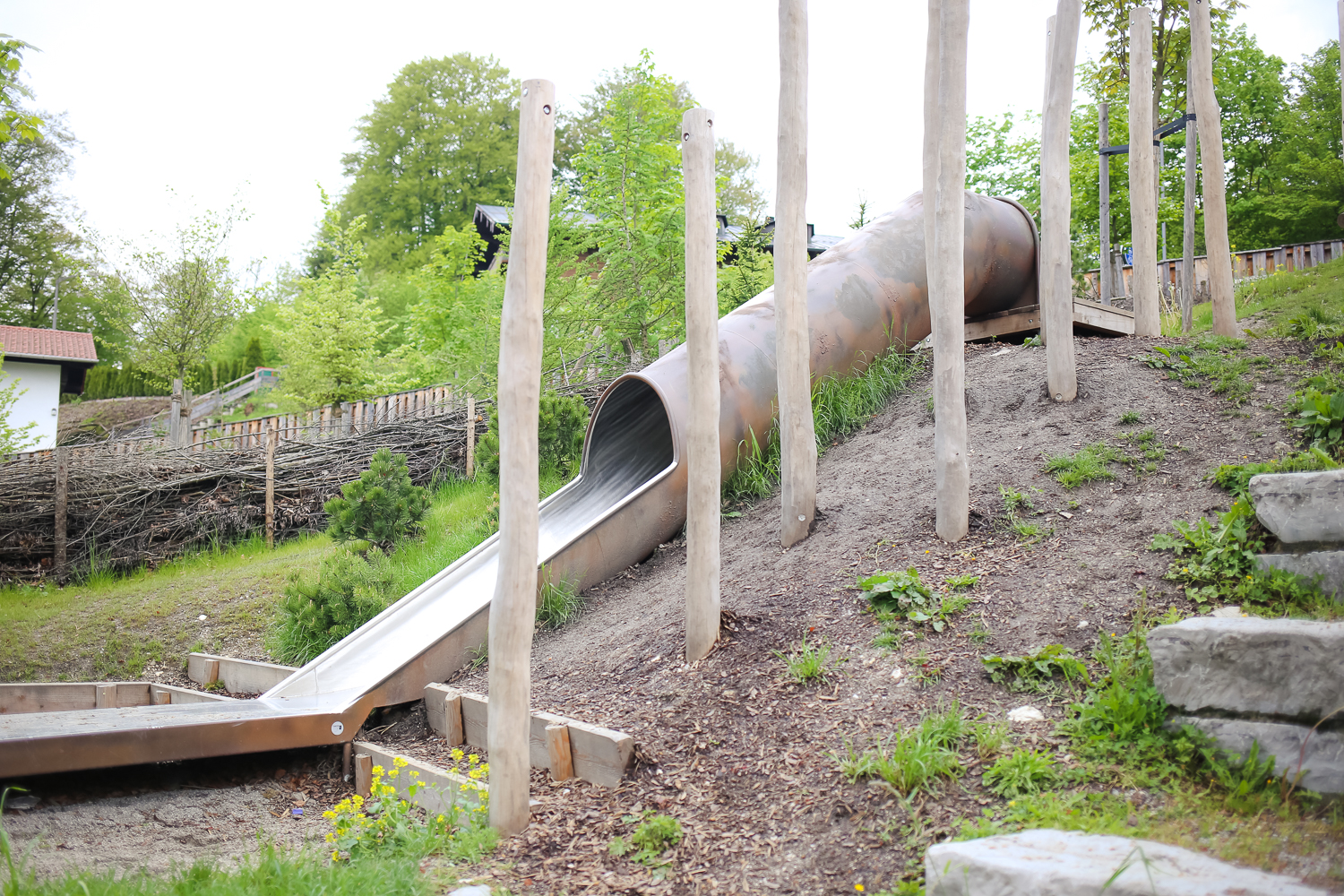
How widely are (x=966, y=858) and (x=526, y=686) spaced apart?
1466 mm

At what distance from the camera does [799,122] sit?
4.32m

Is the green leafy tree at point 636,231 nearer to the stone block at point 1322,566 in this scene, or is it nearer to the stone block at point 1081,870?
the stone block at point 1322,566

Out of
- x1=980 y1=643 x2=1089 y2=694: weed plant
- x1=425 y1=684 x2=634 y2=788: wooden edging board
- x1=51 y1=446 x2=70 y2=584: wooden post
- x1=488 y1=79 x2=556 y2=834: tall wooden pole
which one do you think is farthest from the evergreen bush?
x1=980 y1=643 x2=1089 y2=694: weed plant

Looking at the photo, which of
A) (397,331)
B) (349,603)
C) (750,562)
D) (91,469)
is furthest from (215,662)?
(397,331)

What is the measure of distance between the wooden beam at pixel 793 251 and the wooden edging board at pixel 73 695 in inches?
171

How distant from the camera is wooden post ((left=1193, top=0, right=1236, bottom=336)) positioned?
5.57 m

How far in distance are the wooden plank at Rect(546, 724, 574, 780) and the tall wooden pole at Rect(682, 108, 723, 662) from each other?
646mm

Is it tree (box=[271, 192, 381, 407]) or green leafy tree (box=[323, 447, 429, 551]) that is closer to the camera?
green leafy tree (box=[323, 447, 429, 551])

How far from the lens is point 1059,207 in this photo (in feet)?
15.6

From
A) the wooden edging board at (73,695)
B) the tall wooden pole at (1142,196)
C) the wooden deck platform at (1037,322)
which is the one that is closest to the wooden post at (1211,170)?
the tall wooden pole at (1142,196)

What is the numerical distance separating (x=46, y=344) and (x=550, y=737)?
27461 mm

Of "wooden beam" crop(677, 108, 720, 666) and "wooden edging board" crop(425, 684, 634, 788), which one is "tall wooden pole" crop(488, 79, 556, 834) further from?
"wooden beam" crop(677, 108, 720, 666)

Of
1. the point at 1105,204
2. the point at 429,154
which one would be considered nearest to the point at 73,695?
the point at 1105,204

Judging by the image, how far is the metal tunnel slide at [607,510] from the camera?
3.72 m
